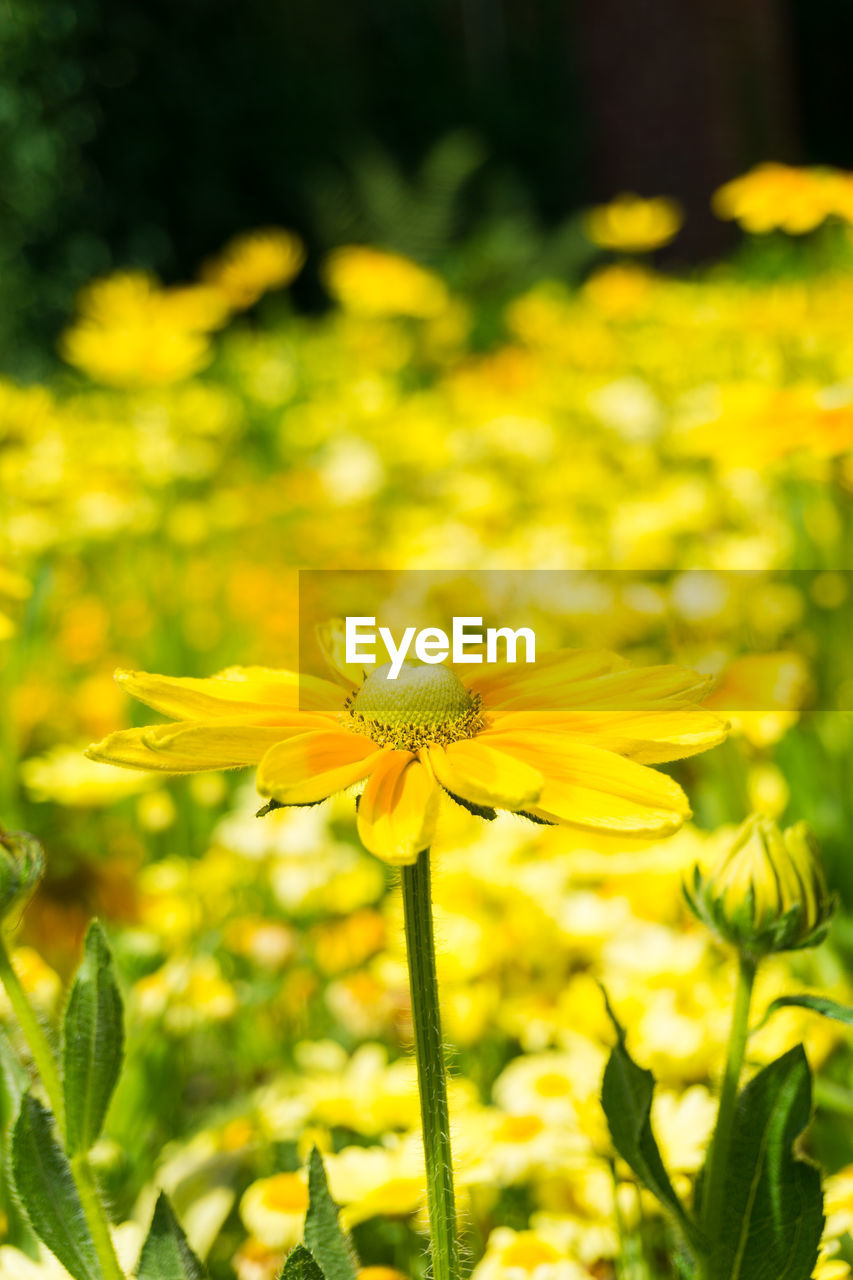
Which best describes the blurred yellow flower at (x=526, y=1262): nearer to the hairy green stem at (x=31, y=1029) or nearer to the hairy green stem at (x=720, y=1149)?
the hairy green stem at (x=720, y=1149)

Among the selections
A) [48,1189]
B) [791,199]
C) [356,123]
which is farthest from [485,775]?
[356,123]

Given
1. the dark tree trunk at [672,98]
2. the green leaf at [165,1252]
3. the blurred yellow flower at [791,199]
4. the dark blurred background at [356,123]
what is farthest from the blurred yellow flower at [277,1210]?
the dark tree trunk at [672,98]

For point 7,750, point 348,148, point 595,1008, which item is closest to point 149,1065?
point 595,1008

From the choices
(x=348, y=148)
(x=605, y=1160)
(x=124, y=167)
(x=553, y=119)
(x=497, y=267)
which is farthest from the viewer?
(x=553, y=119)

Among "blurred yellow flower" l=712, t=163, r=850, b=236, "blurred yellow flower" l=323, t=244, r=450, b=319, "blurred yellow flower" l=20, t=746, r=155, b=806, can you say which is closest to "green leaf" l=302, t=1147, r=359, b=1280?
"blurred yellow flower" l=20, t=746, r=155, b=806

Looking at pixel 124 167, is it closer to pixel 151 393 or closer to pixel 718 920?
pixel 151 393

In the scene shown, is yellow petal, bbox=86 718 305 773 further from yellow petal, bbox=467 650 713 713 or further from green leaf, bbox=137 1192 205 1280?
green leaf, bbox=137 1192 205 1280
